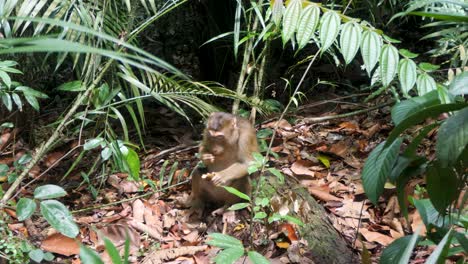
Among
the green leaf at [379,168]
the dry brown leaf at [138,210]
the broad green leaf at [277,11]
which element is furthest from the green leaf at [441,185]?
the dry brown leaf at [138,210]

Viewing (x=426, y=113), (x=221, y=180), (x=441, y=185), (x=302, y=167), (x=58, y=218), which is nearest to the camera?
(x=426, y=113)

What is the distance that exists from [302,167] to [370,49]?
2.03 m

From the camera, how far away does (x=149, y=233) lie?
384cm

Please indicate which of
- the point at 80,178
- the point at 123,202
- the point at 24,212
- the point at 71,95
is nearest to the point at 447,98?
the point at 24,212

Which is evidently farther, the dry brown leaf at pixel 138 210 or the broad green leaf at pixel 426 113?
the dry brown leaf at pixel 138 210

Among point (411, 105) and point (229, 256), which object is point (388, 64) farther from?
point (229, 256)

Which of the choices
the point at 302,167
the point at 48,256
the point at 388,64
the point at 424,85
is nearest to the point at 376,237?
the point at 302,167

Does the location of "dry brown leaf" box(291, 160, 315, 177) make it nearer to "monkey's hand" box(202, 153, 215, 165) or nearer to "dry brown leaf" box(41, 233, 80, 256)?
"monkey's hand" box(202, 153, 215, 165)

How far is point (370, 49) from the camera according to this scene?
2.42m

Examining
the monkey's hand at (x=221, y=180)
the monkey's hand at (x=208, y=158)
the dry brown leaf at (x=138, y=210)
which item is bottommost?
the dry brown leaf at (x=138, y=210)

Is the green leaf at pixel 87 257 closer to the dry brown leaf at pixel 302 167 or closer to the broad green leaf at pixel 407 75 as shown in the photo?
the broad green leaf at pixel 407 75

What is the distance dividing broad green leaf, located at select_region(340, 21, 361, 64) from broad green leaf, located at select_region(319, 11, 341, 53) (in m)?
0.04

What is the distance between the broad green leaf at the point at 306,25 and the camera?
2.47 meters

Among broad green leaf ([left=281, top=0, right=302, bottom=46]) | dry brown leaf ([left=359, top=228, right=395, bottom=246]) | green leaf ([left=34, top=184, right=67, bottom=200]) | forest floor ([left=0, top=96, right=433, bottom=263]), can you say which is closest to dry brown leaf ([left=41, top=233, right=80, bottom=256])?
forest floor ([left=0, top=96, right=433, bottom=263])
